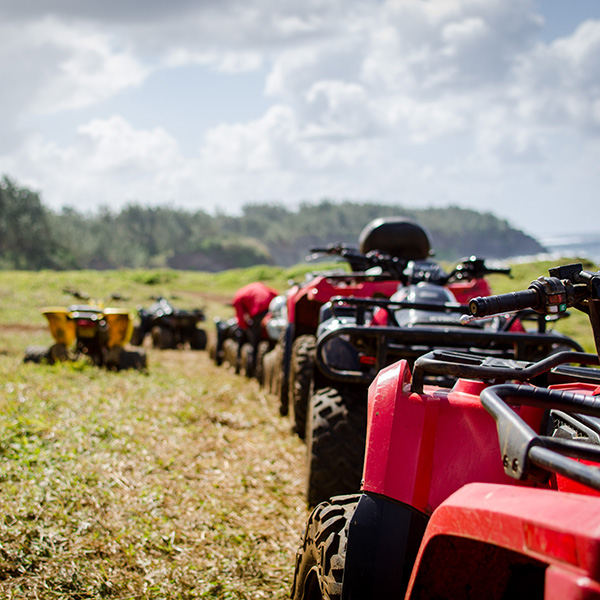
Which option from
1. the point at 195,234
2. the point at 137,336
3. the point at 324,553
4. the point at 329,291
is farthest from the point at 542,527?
the point at 195,234

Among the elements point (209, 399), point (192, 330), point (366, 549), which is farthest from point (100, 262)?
point (366, 549)

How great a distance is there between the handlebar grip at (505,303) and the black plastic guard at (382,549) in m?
0.60

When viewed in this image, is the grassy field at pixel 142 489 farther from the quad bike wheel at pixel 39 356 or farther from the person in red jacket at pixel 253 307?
the person in red jacket at pixel 253 307

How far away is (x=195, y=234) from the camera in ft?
253

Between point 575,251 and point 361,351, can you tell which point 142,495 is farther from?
point 575,251

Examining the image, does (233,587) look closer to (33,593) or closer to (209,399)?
(33,593)

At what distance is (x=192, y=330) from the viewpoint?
12.5 meters

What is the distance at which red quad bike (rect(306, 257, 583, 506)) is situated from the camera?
11.0 feet

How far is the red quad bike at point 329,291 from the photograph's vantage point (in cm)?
486

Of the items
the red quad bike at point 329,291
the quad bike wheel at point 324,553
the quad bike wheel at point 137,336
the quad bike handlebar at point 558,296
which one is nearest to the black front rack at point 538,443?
the quad bike handlebar at point 558,296

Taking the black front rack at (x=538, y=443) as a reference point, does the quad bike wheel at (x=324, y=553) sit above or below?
below

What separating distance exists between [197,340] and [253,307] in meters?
4.38

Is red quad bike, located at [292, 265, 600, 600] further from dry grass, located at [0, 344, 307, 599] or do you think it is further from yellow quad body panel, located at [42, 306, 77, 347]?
yellow quad body panel, located at [42, 306, 77, 347]

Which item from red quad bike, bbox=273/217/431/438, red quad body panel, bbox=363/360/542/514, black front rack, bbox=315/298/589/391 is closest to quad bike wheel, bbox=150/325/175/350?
red quad bike, bbox=273/217/431/438
